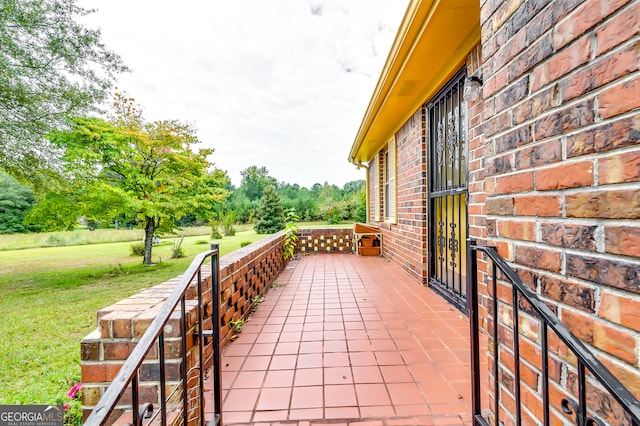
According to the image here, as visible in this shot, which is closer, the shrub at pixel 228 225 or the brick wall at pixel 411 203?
the brick wall at pixel 411 203

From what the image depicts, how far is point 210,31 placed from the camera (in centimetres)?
623

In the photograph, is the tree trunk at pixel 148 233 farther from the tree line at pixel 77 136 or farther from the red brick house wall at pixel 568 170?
the red brick house wall at pixel 568 170

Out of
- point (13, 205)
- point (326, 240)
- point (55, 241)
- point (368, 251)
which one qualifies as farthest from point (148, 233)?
point (13, 205)

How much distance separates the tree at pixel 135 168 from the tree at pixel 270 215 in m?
11.0

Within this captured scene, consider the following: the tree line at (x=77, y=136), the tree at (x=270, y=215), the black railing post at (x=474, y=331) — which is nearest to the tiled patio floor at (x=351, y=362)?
the black railing post at (x=474, y=331)

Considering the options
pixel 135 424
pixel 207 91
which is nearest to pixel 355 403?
pixel 135 424

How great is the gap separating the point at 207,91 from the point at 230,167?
26362 mm

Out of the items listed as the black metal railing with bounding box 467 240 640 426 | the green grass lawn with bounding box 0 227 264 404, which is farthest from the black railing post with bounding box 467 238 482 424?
the green grass lawn with bounding box 0 227 264 404

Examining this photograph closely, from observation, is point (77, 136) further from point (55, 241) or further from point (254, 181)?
point (254, 181)

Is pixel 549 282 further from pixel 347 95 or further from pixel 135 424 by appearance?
pixel 347 95

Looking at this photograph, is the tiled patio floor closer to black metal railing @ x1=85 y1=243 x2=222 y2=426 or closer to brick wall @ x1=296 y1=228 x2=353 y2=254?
black metal railing @ x1=85 y1=243 x2=222 y2=426

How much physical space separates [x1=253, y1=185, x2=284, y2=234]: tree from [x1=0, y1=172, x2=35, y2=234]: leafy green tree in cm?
1349

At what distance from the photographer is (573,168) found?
0.78 m

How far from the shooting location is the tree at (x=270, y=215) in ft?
65.7
